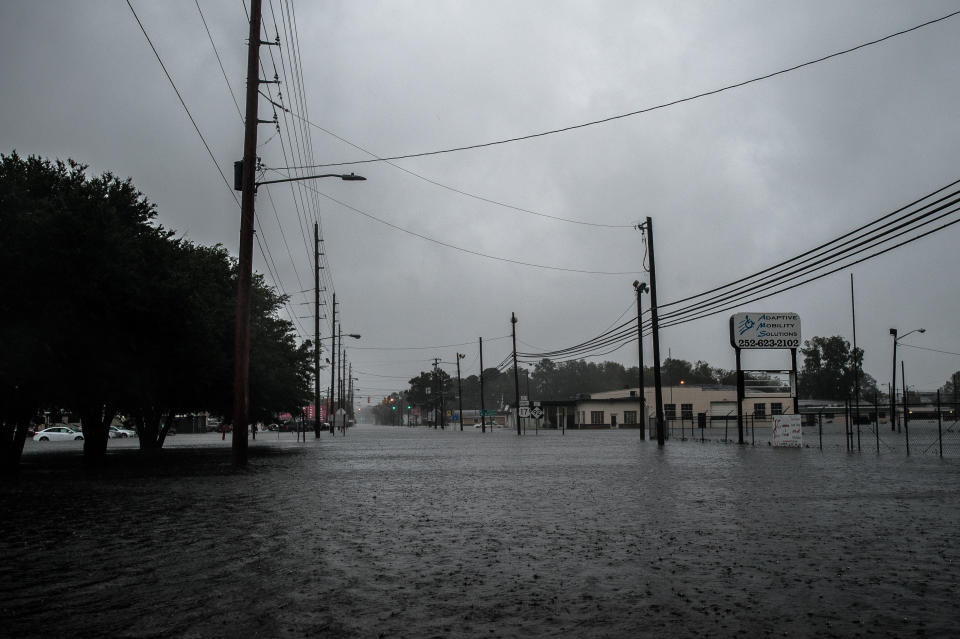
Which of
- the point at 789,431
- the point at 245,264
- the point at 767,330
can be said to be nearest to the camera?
the point at 245,264

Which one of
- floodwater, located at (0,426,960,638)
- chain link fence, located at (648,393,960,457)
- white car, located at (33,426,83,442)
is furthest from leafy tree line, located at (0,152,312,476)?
white car, located at (33,426,83,442)

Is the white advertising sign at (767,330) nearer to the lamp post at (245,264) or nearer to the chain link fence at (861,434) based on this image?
the chain link fence at (861,434)

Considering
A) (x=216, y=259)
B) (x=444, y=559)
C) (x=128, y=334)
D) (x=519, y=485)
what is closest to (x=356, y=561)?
(x=444, y=559)

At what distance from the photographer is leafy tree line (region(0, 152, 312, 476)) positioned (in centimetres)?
1961

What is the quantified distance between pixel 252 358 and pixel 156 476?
48.8ft

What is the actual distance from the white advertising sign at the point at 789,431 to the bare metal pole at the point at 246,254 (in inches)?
853

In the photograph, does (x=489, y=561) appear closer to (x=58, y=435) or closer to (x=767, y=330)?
(x=767, y=330)

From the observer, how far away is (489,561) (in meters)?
7.95

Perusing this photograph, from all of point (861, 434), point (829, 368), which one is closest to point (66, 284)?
point (861, 434)

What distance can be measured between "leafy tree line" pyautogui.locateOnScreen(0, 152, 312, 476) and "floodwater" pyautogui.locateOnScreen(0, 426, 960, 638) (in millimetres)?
5517

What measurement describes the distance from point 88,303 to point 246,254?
13.3 ft

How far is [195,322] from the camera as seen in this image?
24.6 meters

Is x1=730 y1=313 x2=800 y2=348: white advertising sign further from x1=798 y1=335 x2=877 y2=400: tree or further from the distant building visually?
x1=798 y1=335 x2=877 y2=400: tree

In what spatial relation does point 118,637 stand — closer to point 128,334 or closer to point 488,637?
point 488,637
